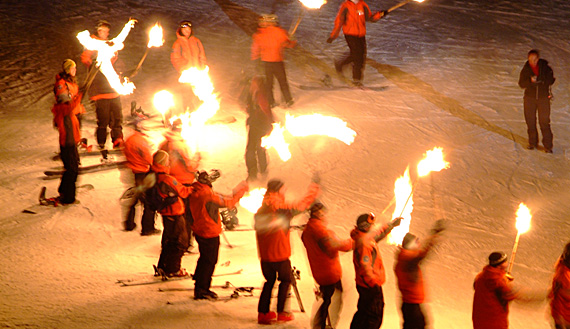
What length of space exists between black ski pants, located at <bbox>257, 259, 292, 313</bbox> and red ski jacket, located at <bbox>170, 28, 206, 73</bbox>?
6341mm

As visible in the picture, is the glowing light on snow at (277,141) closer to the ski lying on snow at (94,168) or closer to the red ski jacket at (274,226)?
the ski lying on snow at (94,168)

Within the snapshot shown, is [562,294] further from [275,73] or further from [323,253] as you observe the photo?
[275,73]

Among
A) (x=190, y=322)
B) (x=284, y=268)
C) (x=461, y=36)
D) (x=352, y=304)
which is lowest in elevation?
(x=352, y=304)

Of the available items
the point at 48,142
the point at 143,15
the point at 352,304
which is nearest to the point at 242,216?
the point at 352,304

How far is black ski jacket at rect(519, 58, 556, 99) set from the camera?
1156 centimetres

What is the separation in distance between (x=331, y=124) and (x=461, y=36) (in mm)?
7082

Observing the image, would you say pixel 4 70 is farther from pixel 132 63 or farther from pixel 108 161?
pixel 108 161

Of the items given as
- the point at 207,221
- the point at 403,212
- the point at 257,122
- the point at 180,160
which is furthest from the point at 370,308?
the point at 257,122

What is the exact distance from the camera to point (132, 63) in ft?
50.9

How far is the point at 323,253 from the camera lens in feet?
21.0

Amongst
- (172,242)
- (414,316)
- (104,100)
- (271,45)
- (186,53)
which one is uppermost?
(271,45)

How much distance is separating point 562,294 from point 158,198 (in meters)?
4.24

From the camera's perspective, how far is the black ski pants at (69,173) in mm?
A: 9039

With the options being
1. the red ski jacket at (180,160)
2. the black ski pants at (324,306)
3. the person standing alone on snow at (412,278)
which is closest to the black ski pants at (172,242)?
the red ski jacket at (180,160)
